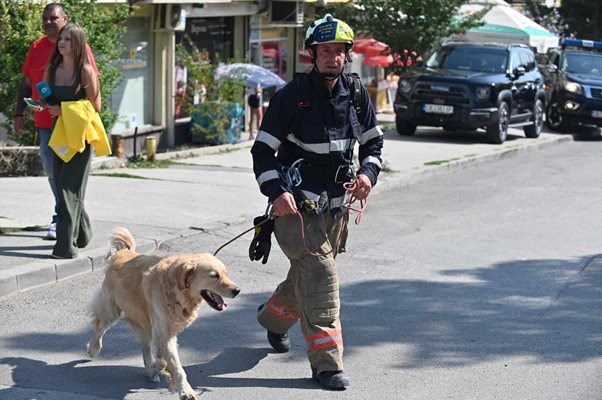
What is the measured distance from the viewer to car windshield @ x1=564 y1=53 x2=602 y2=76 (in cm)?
2431

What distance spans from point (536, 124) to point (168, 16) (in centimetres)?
857

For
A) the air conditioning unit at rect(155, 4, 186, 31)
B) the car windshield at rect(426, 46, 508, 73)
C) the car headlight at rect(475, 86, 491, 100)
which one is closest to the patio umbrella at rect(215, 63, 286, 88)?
the air conditioning unit at rect(155, 4, 186, 31)

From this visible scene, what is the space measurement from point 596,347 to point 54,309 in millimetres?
3633

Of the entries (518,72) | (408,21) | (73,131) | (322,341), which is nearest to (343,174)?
(322,341)

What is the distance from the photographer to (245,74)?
704 inches

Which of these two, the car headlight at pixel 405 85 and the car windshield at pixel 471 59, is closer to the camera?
the car headlight at pixel 405 85

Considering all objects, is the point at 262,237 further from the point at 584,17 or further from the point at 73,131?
the point at 584,17

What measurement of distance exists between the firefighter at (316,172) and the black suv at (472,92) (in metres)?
13.9

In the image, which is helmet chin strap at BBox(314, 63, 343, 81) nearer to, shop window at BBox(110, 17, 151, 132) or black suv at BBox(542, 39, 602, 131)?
shop window at BBox(110, 17, 151, 132)

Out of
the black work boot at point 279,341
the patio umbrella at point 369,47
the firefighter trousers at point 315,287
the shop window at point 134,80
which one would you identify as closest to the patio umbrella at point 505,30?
the patio umbrella at point 369,47

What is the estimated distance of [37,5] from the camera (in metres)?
13.7

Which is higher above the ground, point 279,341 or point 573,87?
point 279,341

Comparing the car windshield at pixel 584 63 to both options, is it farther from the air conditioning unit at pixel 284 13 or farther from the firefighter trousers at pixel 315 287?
the firefighter trousers at pixel 315 287

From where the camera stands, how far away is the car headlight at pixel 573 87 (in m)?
23.4
